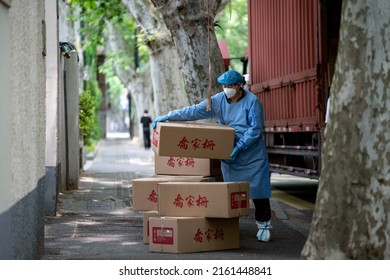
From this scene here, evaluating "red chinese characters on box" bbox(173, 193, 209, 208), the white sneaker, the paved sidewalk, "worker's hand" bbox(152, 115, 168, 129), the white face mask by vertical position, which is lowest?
the paved sidewalk

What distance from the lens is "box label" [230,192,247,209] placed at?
28.3 ft

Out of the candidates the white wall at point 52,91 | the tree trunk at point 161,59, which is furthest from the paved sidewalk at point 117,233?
the tree trunk at point 161,59

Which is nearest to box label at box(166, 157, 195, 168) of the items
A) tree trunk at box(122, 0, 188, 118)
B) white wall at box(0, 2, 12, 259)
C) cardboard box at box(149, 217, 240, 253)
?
cardboard box at box(149, 217, 240, 253)

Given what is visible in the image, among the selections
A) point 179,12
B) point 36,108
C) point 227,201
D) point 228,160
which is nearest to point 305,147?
point 179,12

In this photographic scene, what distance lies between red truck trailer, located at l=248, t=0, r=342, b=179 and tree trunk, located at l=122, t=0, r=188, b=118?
5320 millimetres

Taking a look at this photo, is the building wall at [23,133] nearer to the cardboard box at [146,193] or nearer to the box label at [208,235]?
the cardboard box at [146,193]

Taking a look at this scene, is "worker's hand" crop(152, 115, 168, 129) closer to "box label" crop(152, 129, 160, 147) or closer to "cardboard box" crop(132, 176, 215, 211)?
"box label" crop(152, 129, 160, 147)

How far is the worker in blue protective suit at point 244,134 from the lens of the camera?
9430 millimetres

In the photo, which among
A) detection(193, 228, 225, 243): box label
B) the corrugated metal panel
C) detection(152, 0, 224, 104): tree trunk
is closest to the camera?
detection(193, 228, 225, 243): box label

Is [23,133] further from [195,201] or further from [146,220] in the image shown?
[146,220]

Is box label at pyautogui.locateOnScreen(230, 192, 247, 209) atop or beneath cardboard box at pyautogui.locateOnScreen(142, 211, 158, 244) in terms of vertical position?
atop

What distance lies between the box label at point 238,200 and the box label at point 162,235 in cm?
61

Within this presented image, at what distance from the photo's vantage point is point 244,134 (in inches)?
371

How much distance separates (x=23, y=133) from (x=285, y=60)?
8.19 metres
